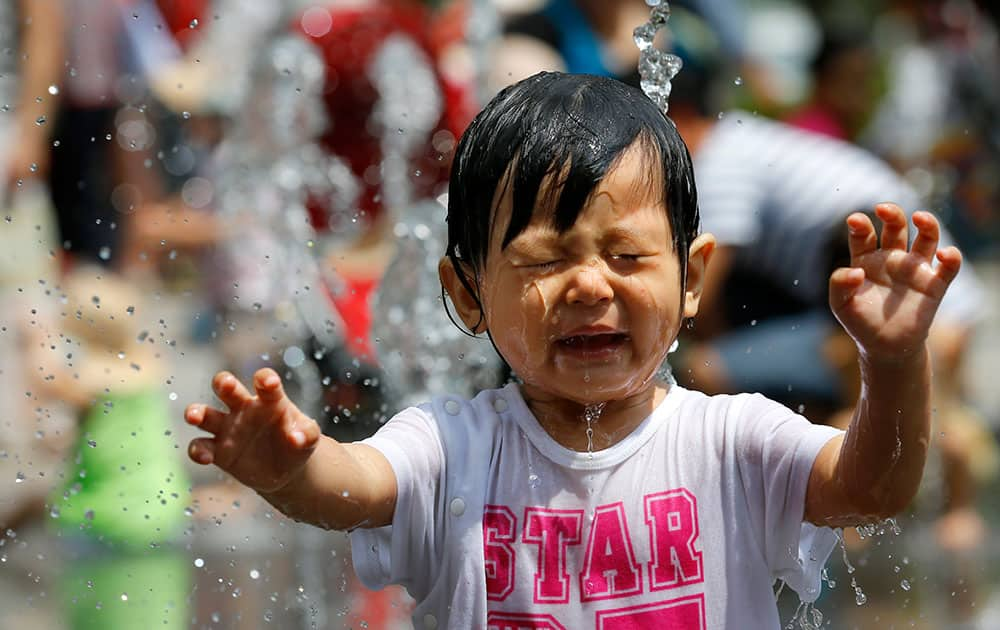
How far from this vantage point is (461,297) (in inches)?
82.9

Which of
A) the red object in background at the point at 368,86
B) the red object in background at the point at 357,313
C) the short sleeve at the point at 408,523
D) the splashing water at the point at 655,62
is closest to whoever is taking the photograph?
the short sleeve at the point at 408,523

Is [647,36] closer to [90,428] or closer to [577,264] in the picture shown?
[577,264]

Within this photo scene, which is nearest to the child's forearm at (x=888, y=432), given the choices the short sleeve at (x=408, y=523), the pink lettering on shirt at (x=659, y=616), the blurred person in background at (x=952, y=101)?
the pink lettering on shirt at (x=659, y=616)

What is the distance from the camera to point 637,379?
194 centimetres

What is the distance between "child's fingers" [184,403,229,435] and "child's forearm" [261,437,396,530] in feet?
0.35

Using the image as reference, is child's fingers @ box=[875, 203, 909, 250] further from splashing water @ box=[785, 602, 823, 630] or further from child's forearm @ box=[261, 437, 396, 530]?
splashing water @ box=[785, 602, 823, 630]

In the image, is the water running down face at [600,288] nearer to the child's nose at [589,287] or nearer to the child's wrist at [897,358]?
the child's nose at [589,287]

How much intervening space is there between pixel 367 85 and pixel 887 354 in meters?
3.69

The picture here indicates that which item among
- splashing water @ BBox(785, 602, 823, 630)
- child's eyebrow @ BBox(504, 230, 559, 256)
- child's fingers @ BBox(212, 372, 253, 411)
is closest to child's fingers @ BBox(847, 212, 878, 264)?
child's eyebrow @ BBox(504, 230, 559, 256)

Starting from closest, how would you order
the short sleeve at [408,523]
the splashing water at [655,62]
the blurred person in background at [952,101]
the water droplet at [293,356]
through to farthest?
the short sleeve at [408,523] → the splashing water at [655,62] → the water droplet at [293,356] → the blurred person in background at [952,101]

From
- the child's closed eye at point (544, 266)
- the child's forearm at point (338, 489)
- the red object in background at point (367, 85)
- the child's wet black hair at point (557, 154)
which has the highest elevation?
the red object in background at point (367, 85)

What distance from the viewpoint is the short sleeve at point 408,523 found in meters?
1.96

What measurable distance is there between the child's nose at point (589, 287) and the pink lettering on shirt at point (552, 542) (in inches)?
Result: 10.6

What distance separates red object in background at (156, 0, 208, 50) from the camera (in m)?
5.90
